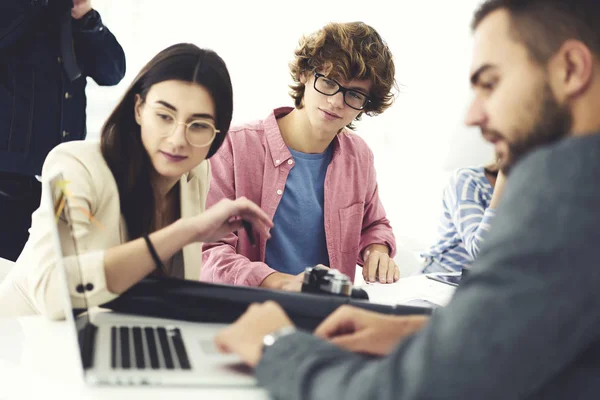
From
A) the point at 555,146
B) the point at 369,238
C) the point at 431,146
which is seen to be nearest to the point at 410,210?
the point at 431,146

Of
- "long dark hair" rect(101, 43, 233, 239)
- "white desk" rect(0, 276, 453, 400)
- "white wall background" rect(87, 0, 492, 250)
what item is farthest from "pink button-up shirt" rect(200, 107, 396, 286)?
"white wall background" rect(87, 0, 492, 250)

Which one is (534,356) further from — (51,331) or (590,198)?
(51,331)

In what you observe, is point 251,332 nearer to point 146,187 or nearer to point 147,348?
point 147,348

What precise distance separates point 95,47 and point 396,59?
5.02ft

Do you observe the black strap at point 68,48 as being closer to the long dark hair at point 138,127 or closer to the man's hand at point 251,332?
the long dark hair at point 138,127

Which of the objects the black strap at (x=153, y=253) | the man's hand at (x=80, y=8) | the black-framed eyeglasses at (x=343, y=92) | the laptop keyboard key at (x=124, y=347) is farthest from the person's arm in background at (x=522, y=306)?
the man's hand at (x=80, y=8)

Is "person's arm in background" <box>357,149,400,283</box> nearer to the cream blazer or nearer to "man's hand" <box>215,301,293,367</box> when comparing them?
the cream blazer

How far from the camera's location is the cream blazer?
77 centimetres

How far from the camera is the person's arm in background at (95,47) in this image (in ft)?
4.20

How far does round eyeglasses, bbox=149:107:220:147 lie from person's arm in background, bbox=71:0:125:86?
1.86 feet

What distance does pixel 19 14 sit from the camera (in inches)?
52.4

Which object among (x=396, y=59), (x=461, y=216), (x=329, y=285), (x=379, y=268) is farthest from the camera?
(x=396, y=59)

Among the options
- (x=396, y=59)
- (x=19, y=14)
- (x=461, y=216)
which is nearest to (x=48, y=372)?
(x=19, y=14)

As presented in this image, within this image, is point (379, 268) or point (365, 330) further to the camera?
point (379, 268)
